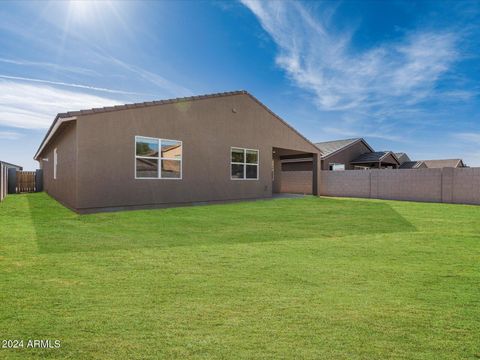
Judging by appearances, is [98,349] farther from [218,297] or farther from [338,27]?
[338,27]

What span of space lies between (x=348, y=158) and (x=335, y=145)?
1775 mm

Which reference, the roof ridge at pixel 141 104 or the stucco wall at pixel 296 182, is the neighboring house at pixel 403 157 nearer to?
the stucco wall at pixel 296 182

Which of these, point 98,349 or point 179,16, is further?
point 179,16

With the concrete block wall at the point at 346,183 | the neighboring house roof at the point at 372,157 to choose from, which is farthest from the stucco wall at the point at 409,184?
the neighboring house roof at the point at 372,157

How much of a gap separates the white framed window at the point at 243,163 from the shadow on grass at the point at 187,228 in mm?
4115

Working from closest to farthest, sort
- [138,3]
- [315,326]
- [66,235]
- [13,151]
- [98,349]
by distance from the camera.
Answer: [98,349] < [315,326] < [66,235] < [138,3] < [13,151]

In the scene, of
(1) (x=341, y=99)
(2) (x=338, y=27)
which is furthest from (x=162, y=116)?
(1) (x=341, y=99)

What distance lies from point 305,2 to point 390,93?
12.1 metres

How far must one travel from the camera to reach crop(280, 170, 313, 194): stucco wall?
23.2 metres

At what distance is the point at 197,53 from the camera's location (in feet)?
46.6

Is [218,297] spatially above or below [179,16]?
below

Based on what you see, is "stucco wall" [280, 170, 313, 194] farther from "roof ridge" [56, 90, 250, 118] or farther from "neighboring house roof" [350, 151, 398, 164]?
"roof ridge" [56, 90, 250, 118]

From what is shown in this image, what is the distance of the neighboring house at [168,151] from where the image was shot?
10.2m

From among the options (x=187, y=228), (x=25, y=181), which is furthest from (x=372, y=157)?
(x=25, y=181)
